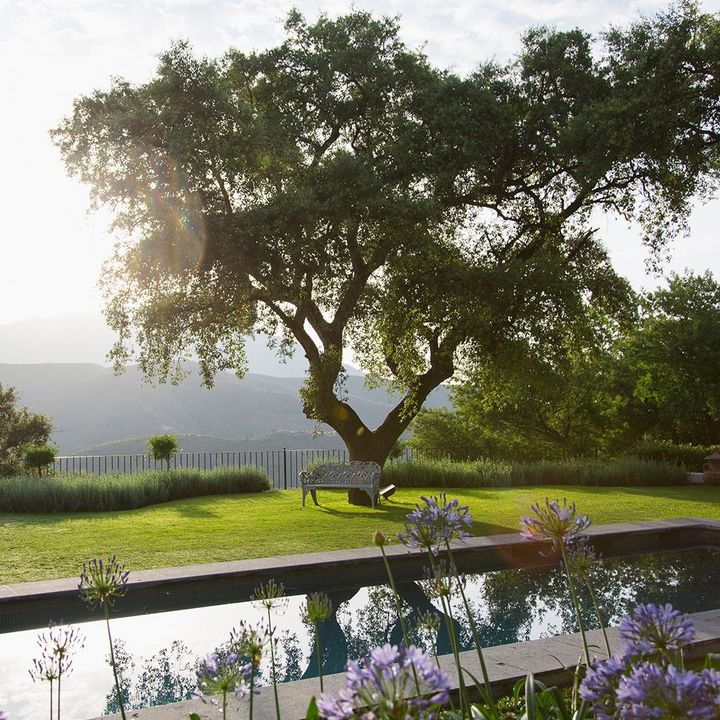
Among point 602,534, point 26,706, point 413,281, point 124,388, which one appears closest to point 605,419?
point 413,281

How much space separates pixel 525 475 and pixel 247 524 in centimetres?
883

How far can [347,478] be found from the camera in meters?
14.0

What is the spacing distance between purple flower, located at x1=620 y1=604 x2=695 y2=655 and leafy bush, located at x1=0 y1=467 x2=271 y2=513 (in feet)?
47.0

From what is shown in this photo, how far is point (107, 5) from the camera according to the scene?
892cm

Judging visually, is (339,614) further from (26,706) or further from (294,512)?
(294,512)

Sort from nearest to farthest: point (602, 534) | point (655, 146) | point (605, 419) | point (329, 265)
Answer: point (602, 534) < point (655, 146) < point (329, 265) < point (605, 419)

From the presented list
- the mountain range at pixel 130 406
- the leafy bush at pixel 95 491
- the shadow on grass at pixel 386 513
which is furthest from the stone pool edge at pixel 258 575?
the mountain range at pixel 130 406

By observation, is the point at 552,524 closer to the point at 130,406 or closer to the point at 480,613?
the point at 480,613

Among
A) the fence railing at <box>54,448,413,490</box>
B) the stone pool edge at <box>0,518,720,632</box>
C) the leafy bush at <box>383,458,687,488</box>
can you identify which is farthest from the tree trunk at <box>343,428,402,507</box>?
the stone pool edge at <box>0,518,720,632</box>

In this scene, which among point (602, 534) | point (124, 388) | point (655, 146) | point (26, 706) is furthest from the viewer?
point (124, 388)

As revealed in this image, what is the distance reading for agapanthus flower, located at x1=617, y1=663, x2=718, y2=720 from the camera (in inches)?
39.5

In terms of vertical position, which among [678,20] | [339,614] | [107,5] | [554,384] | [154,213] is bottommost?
[339,614]

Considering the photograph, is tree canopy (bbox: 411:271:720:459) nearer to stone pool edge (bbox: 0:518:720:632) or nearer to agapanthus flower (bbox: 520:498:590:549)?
stone pool edge (bbox: 0:518:720:632)

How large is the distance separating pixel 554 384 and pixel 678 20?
625 centimetres
